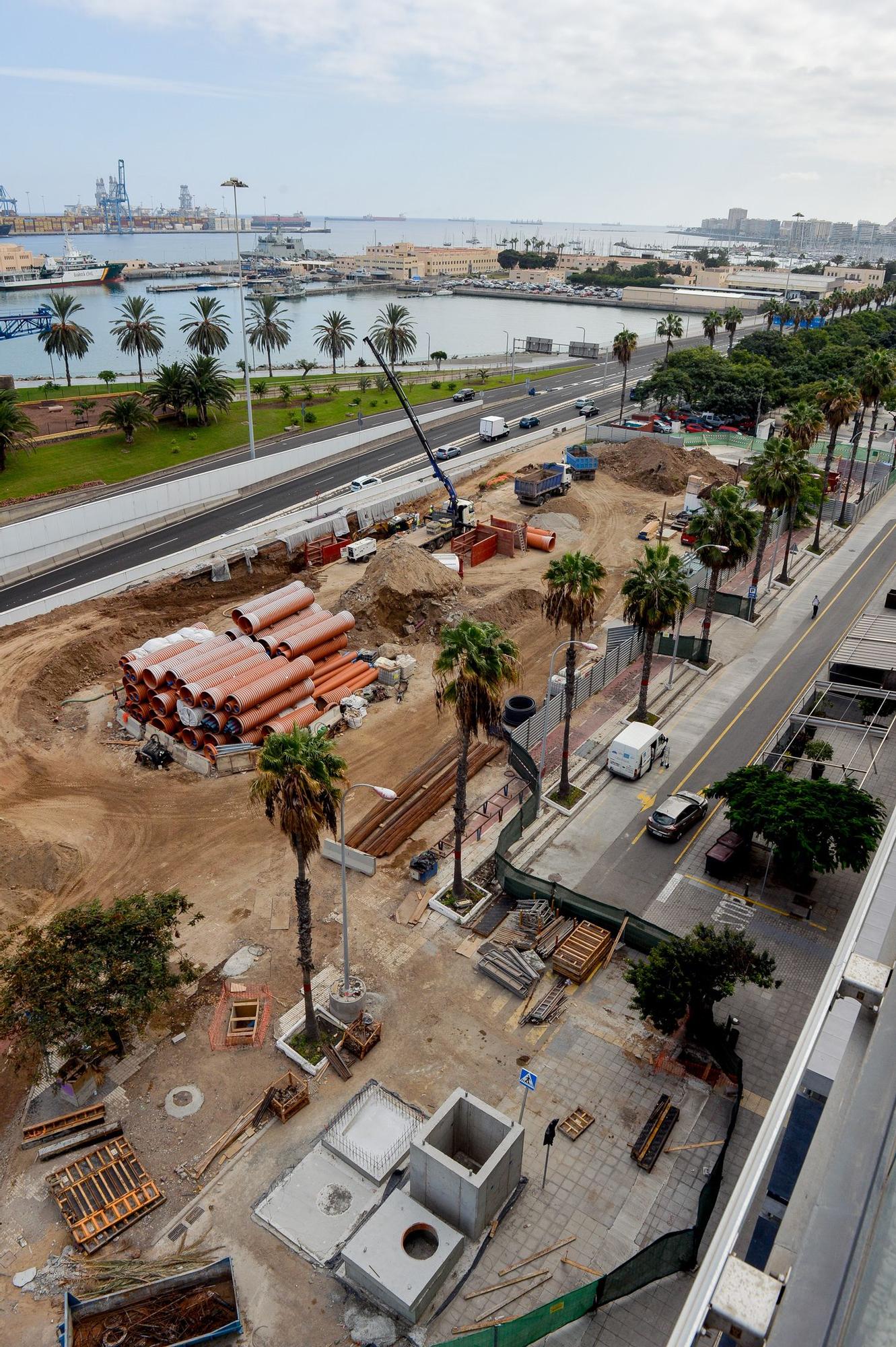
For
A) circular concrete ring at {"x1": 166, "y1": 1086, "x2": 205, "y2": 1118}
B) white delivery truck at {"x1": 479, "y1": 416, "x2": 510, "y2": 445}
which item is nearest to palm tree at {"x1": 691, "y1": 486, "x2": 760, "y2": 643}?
circular concrete ring at {"x1": 166, "y1": 1086, "x2": 205, "y2": 1118}

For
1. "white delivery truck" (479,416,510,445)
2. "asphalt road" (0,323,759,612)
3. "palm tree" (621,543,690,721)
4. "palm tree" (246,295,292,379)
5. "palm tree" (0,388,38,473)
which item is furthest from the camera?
"palm tree" (246,295,292,379)

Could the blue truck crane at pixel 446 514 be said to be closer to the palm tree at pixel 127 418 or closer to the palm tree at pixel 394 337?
the palm tree at pixel 127 418

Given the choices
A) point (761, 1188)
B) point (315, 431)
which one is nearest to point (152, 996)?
point (761, 1188)

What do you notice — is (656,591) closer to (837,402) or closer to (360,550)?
(360,550)

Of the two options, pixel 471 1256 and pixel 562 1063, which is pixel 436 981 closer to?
pixel 562 1063

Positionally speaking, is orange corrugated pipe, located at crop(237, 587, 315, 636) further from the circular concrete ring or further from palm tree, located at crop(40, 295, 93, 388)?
palm tree, located at crop(40, 295, 93, 388)

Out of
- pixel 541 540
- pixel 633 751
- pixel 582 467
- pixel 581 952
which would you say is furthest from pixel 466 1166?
pixel 582 467
